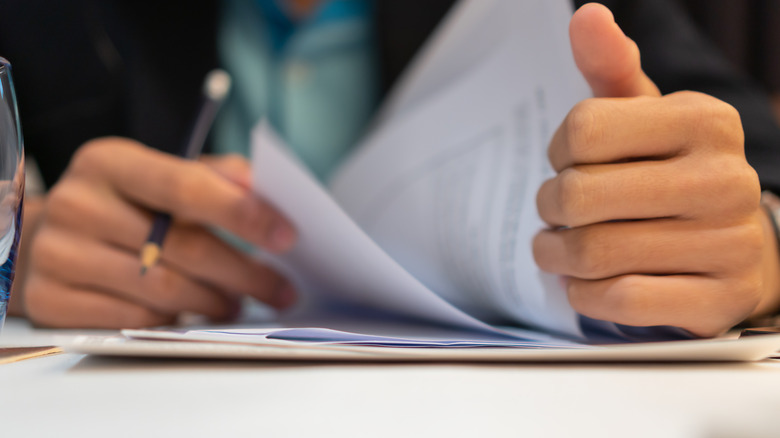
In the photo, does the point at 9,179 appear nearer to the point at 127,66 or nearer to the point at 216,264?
the point at 216,264

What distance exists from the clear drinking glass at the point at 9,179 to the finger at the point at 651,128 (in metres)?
0.27

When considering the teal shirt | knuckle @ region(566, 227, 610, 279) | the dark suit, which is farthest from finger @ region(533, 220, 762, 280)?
the teal shirt

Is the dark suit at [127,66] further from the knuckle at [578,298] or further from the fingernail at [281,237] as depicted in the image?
the knuckle at [578,298]

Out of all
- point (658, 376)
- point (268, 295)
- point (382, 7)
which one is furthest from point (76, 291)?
point (382, 7)

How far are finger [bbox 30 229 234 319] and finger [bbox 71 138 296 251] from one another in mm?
50

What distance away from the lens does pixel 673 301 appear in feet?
0.82

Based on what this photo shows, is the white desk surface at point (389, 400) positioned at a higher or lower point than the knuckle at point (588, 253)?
lower

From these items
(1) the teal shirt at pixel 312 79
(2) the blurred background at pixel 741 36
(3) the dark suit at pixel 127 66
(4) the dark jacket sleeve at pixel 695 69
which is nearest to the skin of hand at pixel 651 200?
(4) the dark jacket sleeve at pixel 695 69

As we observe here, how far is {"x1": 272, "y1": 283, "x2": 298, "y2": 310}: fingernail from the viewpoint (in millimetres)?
475

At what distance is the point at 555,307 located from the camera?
29 centimetres

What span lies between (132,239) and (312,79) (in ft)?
2.14

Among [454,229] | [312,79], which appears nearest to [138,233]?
[454,229]

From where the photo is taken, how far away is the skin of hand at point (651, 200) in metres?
0.24

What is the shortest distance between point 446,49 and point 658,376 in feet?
0.96
